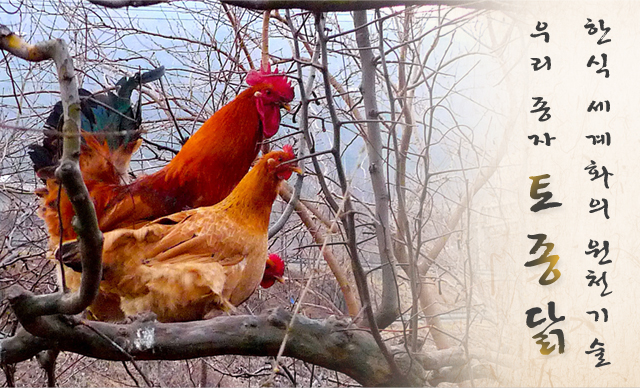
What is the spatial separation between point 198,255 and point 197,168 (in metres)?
0.17

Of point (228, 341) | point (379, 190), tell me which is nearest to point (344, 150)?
point (379, 190)

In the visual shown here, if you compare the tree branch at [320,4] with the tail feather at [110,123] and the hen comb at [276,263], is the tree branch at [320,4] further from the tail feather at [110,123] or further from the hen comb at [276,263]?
the hen comb at [276,263]

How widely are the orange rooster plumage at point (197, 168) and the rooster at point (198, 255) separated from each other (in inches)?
2.2

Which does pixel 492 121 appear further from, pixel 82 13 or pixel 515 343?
pixel 82 13

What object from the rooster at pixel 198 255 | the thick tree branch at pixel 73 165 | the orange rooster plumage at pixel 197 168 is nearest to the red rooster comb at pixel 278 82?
the orange rooster plumage at pixel 197 168

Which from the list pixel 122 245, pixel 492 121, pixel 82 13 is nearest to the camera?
pixel 122 245

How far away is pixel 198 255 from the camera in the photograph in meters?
0.77

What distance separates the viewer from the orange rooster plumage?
81 centimetres

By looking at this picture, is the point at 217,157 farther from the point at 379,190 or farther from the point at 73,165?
the point at 73,165

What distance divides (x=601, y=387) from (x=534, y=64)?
1.69ft

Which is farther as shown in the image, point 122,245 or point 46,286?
point 46,286

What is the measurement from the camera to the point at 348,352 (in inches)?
29.6

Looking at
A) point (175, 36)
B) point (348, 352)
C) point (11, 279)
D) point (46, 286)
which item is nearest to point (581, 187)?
point (348, 352)

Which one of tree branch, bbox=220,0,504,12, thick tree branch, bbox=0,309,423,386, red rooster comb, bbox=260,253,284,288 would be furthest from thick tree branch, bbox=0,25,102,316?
red rooster comb, bbox=260,253,284,288
